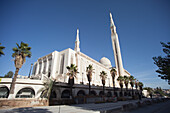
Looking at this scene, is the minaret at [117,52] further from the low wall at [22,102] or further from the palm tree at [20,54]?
the palm tree at [20,54]

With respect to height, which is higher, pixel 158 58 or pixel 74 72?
pixel 158 58

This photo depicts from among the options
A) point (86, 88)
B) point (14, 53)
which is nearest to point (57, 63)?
point (86, 88)

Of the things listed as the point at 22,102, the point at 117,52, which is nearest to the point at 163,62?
the point at 22,102

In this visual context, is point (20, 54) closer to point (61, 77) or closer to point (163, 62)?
point (61, 77)

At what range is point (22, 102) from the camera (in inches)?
688

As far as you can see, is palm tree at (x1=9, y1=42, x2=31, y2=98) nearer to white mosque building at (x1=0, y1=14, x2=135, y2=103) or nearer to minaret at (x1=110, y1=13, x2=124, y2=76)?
white mosque building at (x1=0, y1=14, x2=135, y2=103)

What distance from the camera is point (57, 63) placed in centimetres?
4644

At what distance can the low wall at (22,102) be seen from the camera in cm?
1580

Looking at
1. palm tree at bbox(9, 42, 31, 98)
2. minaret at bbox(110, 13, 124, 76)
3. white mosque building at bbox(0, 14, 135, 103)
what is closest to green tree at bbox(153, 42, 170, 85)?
white mosque building at bbox(0, 14, 135, 103)

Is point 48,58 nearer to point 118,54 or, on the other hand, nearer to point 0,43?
point 0,43

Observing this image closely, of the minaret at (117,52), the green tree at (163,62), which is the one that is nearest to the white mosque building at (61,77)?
the minaret at (117,52)

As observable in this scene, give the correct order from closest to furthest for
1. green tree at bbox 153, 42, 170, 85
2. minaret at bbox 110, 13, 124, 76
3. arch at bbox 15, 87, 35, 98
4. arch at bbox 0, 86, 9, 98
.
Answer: green tree at bbox 153, 42, 170, 85 → arch at bbox 0, 86, 9, 98 → arch at bbox 15, 87, 35, 98 → minaret at bbox 110, 13, 124, 76

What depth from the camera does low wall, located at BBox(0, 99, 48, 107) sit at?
15.8 m

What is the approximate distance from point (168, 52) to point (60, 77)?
35.7 meters
